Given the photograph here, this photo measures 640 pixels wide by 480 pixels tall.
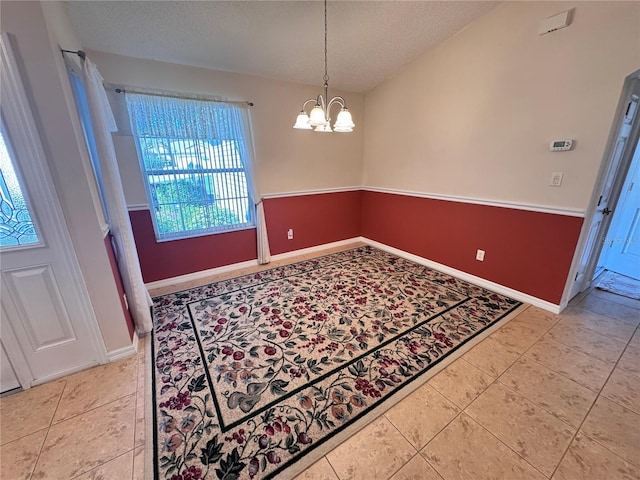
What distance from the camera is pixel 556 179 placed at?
2215 mm

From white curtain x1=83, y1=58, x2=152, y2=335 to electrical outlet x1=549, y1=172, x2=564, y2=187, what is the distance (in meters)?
3.53

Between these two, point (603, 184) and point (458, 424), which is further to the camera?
point (603, 184)

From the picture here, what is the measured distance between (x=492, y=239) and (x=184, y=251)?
3447 millimetres

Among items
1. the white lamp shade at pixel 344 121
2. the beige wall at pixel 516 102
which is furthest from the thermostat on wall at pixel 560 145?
the white lamp shade at pixel 344 121

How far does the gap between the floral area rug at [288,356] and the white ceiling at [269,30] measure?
236cm

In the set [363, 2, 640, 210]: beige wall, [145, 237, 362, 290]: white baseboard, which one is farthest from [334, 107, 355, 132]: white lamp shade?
[145, 237, 362, 290]: white baseboard

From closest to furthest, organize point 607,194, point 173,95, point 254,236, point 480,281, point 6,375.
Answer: point 6,375 < point 607,194 < point 173,95 < point 480,281 < point 254,236

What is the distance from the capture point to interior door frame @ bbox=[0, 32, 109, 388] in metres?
1.31

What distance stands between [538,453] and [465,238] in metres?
2.11

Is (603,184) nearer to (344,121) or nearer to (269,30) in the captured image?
(344,121)

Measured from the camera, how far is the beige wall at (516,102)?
6.20 ft

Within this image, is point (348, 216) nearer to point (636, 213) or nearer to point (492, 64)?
point (492, 64)

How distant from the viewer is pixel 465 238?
2984 mm

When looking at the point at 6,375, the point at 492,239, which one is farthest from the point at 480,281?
the point at 6,375
